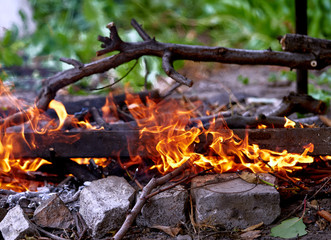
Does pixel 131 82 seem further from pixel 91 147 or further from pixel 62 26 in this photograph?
pixel 62 26

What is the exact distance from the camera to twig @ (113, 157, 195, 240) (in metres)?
2.30

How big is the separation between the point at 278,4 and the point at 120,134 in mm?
6602

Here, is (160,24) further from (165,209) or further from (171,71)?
(165,209)

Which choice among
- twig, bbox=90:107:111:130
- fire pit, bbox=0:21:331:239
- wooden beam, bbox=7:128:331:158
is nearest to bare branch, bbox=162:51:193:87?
fire pit, bbox=0:21:331:239

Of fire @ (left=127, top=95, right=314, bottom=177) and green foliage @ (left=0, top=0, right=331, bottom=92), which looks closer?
fire @ (left=127, top=95, right=314, bottom=177)

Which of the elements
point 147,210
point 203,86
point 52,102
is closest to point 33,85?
point 203,86

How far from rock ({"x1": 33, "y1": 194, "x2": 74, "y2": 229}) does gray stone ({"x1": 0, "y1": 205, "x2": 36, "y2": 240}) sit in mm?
101

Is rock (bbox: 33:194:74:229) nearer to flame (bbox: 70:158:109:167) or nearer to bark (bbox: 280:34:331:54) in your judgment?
flame (bbox: 70:158:109:167)

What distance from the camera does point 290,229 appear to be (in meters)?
2.37

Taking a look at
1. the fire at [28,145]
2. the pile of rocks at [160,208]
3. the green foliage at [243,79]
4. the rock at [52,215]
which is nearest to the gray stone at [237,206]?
the pile of rocks at [160,208]

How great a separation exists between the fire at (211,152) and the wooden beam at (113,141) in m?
0.05

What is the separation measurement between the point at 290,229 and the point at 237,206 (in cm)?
33

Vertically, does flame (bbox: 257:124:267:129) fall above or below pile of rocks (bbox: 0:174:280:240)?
above

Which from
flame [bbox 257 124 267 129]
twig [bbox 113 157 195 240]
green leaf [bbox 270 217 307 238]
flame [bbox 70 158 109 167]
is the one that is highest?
flame [bbox 257 124 267 129]
